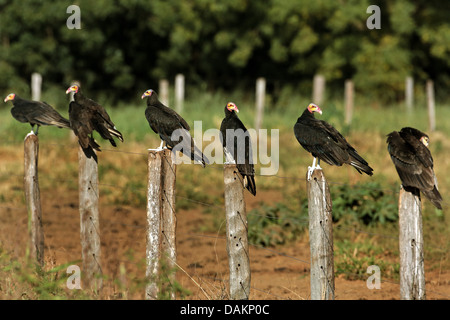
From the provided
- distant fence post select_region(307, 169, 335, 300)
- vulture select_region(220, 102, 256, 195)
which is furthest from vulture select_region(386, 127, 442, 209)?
vulture select_region(220, 102, 256, 195)

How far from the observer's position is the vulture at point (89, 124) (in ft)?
19.5

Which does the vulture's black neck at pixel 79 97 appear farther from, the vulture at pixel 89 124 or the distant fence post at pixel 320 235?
the distant fence post at pixel 320 235

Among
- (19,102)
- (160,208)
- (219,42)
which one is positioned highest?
(219,42)

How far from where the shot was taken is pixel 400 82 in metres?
23.4

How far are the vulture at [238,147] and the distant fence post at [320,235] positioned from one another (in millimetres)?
596

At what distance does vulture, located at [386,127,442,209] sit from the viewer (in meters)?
4.97

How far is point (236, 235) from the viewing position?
5.26 metres

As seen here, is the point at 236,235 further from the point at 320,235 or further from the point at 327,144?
the point at 327,144

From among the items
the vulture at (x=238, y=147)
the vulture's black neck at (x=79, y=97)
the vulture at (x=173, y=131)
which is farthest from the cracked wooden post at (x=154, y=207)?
the vulture's black neck at (x=79, y=97)

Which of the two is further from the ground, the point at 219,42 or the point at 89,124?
the point at 219,42

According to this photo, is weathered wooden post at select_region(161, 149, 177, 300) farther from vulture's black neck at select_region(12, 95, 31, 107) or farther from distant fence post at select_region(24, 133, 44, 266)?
vulture's black neck at select_region(12, 95, 31, 107)

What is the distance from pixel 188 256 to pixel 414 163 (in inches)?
157

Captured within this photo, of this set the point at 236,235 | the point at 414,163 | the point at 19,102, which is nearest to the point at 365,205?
the point at 414,163
